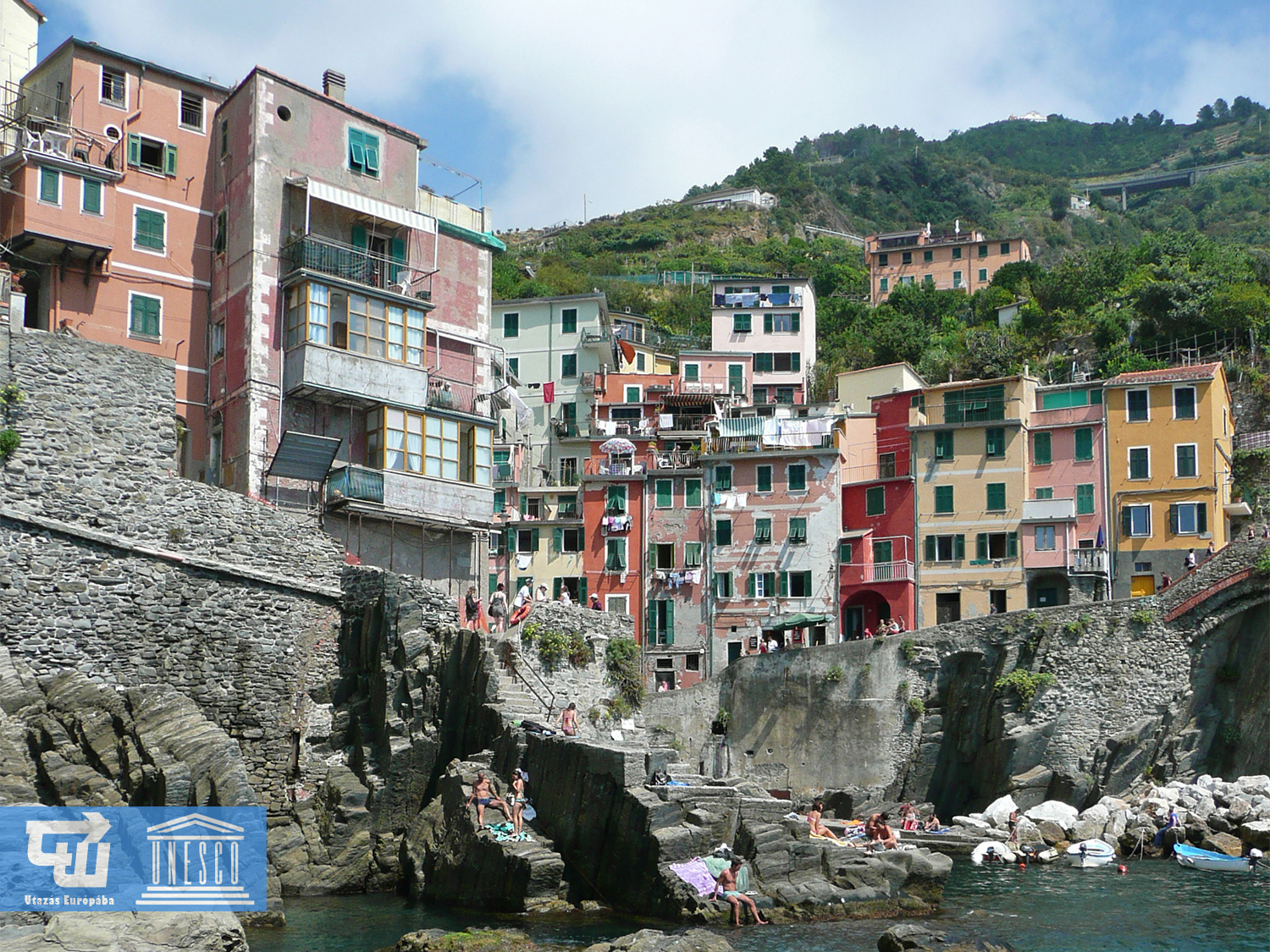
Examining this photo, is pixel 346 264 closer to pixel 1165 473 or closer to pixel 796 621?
pixel 796 621

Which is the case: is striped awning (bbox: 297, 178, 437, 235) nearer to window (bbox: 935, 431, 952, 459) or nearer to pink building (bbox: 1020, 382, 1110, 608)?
window (bbox: 935, 431, 952, 459)

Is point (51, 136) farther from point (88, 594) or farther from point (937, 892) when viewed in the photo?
point (937, 892)

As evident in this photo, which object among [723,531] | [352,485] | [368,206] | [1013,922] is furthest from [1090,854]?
[368,206]

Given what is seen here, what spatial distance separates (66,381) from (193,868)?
13.5 meters

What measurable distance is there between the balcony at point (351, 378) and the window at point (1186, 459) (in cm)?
3064

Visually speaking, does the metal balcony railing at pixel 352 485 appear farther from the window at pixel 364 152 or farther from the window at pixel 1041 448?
the window at pixel 1041 448

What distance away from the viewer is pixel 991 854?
139ft

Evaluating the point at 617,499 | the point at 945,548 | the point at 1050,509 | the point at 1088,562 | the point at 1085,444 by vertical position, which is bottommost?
the point at 1088,562

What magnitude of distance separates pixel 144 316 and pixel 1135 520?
3817cm

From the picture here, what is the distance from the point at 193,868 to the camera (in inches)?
1202

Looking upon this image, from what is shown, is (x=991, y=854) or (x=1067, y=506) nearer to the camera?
(x=991, y=854)

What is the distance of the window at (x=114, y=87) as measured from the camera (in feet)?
144

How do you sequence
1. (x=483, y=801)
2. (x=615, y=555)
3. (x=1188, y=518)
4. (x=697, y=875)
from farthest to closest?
1. (x=615, y=555)
2. (x=1188, y=518)
3. (x=483, y=801)
4. (x=697, y=875)

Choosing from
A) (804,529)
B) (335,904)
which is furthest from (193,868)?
(804,529)
